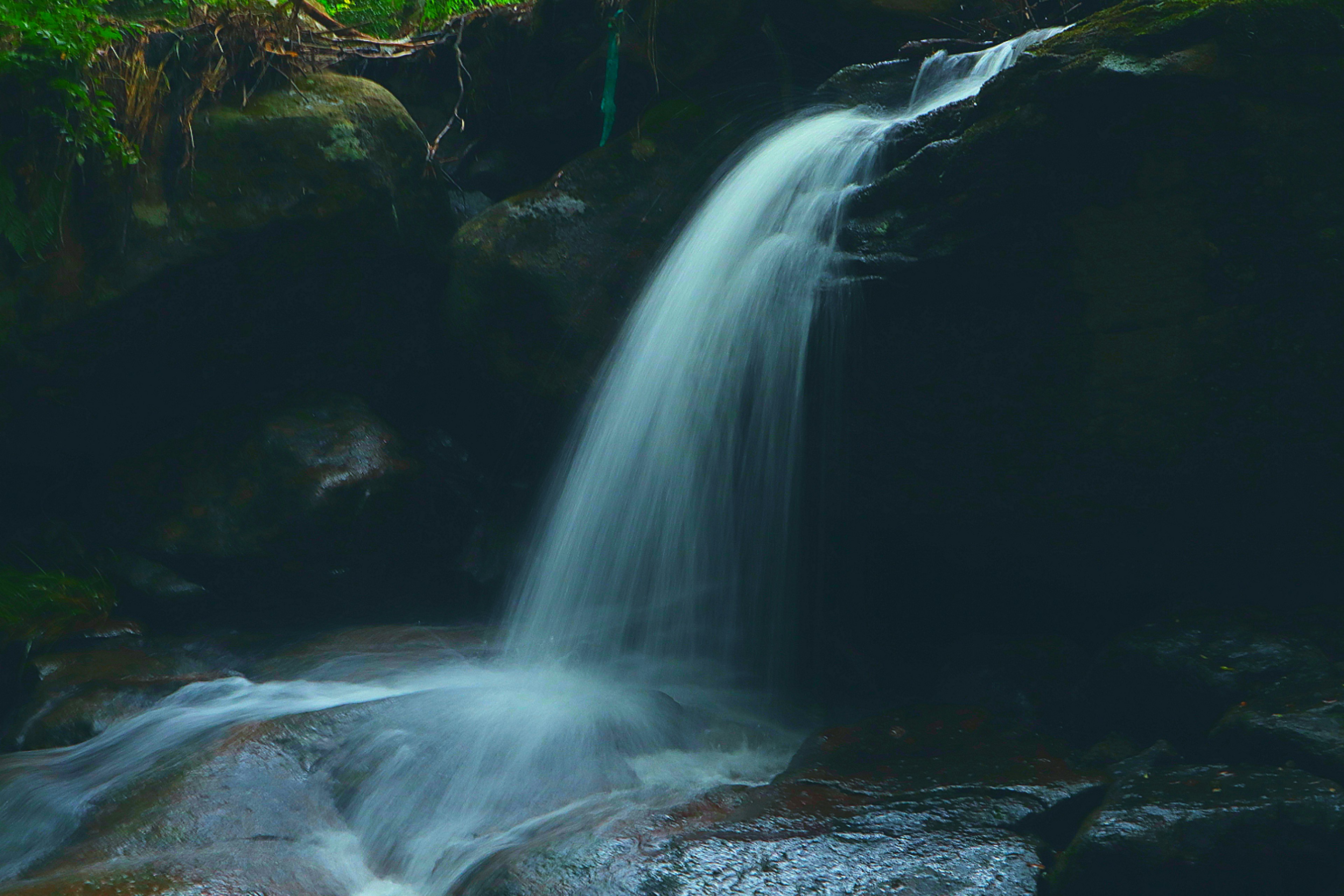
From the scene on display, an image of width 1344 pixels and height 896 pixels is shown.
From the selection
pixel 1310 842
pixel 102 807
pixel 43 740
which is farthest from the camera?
pixel 43 740

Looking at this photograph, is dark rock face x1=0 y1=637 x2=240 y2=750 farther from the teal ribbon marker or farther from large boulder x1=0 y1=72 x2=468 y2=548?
the teal ribbon marker

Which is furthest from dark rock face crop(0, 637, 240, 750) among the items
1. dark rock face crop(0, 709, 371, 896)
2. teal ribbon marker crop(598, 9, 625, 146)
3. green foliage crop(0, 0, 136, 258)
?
teal ribbon marker crop(598, 9, 625, 146)

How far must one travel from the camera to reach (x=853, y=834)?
265cm

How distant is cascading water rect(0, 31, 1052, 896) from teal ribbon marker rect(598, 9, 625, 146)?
996 millimetres

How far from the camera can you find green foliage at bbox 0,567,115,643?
4762 mm

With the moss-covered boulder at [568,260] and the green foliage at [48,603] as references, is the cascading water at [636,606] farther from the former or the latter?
the green foliage at [48,603]

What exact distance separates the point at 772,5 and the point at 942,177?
263 cm

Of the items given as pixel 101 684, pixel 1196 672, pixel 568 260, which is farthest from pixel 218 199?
pixel 1196 672

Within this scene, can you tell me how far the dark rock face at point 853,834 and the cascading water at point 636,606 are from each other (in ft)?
1.13

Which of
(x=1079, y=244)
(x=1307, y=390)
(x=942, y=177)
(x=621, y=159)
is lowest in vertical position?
(x=1307, y=390)

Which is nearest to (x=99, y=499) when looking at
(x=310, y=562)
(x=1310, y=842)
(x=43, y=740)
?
(x=310, y=562)

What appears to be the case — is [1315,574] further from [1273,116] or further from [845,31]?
[845,31]

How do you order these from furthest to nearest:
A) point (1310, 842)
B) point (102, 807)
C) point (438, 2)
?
point (438, 2) → point (102, 807) → point (1310, 842)

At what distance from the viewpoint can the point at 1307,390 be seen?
3.31 meters
